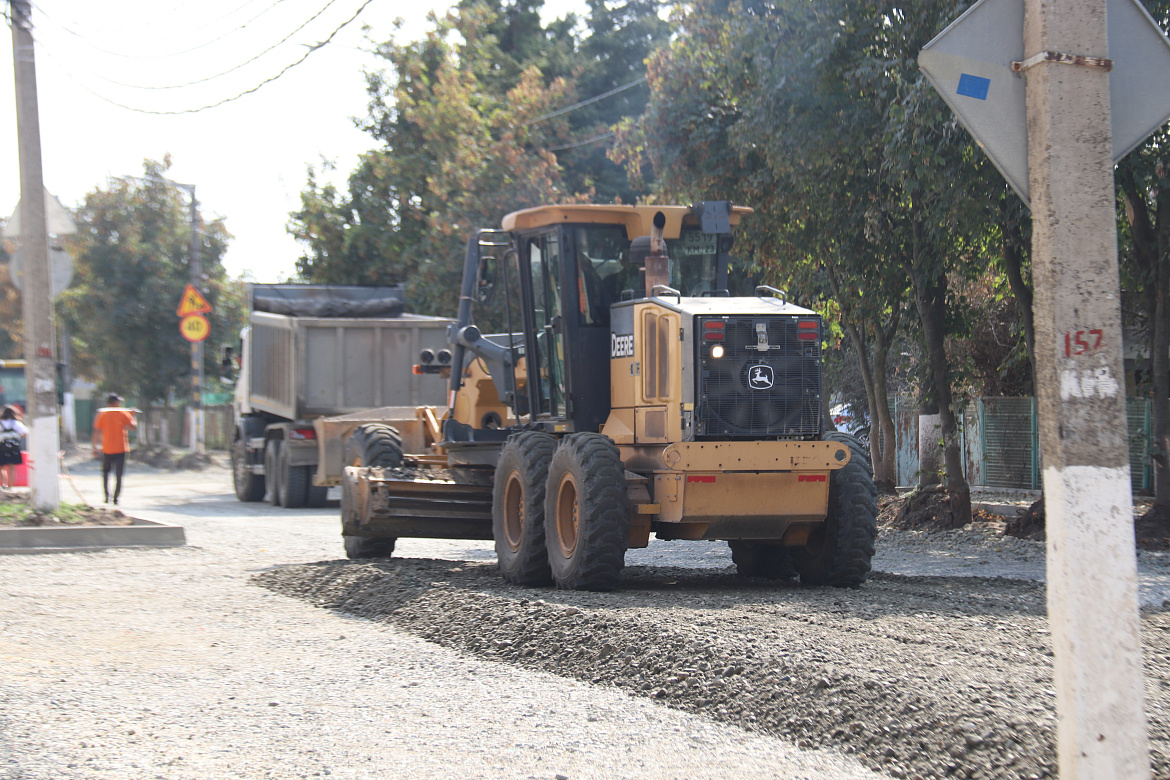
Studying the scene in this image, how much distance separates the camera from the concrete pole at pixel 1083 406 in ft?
13.0

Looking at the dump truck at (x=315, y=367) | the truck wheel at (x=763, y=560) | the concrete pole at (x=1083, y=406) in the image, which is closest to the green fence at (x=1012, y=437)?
the dump truck at (x=315, y=367)

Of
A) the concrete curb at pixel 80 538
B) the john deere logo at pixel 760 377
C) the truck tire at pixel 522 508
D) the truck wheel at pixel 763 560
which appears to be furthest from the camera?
the concrete curb at pixel 80 538

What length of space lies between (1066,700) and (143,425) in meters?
48.1

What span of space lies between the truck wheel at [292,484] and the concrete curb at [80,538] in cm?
684

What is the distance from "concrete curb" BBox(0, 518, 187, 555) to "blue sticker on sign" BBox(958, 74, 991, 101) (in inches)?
464

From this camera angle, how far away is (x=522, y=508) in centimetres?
1028

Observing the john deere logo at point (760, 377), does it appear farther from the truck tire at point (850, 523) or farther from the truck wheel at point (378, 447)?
the truck wheel at point (378, 447)

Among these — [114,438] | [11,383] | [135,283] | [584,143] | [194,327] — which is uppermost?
[584,143]

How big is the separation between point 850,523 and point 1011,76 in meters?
5.60

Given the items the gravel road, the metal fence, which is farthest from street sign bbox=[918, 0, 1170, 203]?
the metal fence

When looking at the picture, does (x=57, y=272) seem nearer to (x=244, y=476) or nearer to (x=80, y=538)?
(x=80, y=538)

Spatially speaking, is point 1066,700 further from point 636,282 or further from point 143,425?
point 143,425

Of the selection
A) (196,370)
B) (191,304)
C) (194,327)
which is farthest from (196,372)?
(191,304)

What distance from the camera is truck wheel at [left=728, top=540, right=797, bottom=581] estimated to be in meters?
10.6
